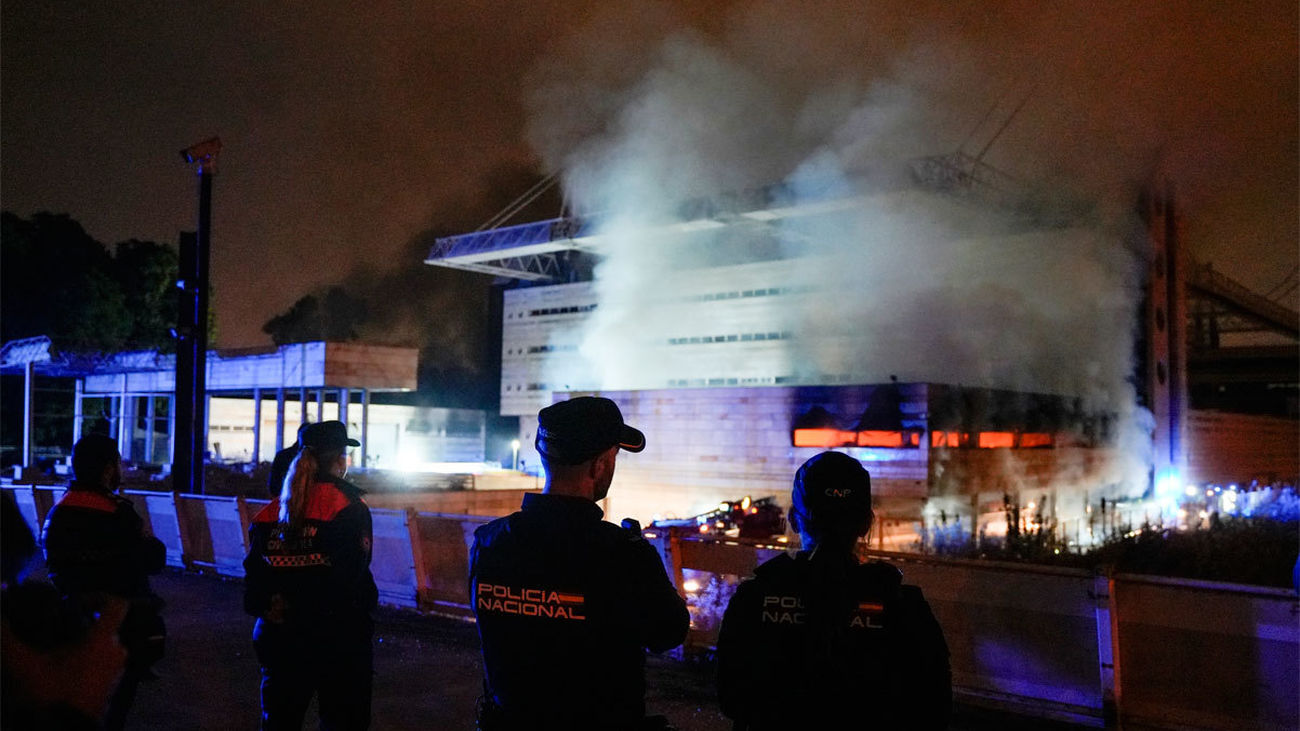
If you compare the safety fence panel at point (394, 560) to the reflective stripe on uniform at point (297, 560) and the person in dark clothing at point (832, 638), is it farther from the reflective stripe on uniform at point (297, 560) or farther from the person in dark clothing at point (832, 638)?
the person in dark clothing at point (832, 638)

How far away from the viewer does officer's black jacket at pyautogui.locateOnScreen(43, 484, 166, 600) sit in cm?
384

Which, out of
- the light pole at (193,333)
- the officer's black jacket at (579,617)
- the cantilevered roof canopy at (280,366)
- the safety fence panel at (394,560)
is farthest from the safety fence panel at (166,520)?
the cantilevered roof canopy at (280,366)

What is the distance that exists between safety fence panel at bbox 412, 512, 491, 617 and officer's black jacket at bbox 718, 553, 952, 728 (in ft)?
18.5

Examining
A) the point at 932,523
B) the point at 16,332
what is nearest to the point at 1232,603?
the point at 932,523

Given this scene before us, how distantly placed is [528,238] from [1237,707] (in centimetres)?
4244

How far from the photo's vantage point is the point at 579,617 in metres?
2.14

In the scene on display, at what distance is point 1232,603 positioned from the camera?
4527 millimetres

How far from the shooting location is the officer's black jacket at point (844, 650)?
202 cm

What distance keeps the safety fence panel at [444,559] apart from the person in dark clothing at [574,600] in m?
5.40

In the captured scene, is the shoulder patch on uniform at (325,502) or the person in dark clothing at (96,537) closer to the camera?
the shoulder patch on uniform at (325,502)

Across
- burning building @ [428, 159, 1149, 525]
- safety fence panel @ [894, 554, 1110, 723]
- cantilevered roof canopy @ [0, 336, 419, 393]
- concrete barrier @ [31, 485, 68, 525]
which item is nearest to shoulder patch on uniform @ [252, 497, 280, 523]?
safety fence panel @ [894, 554, 1110, 723]

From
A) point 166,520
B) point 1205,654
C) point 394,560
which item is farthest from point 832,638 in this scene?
point 166,520

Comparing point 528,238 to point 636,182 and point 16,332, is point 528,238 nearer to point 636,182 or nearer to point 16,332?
point 636,182

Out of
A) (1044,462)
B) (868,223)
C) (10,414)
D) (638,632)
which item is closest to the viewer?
(638,632)
